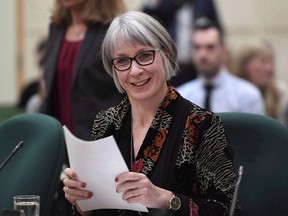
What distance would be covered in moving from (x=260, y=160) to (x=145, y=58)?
24.9 inches

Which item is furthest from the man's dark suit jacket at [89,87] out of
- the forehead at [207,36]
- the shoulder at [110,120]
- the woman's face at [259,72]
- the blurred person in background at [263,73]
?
the woman's face at [259,72]

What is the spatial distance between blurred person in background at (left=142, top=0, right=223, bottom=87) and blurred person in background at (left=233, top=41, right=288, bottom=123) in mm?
344

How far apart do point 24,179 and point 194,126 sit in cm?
87

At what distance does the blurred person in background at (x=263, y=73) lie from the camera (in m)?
6.60

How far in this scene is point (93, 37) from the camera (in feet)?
13.4

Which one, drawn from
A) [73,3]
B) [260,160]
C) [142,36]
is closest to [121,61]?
[142,36]

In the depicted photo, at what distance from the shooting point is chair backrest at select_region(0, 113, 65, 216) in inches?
134

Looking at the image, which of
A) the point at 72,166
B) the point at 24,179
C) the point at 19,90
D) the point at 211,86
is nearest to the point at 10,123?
the point at 24,179

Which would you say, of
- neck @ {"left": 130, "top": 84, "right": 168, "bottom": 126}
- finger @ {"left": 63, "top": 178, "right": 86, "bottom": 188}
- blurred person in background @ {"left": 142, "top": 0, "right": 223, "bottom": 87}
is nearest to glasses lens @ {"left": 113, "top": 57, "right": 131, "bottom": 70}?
neck @ {"left": 130, "top": 84, "right": 168, "bottom": 126}

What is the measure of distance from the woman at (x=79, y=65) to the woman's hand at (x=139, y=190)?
4.54 ft

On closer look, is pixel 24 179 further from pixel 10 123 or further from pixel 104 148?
pixel 104 148

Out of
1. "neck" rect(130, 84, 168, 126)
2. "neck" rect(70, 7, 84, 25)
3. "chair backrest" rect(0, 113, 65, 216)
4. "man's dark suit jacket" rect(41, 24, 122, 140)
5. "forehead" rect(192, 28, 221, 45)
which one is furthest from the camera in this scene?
"forehead" rect(192, 28, 221, 45)

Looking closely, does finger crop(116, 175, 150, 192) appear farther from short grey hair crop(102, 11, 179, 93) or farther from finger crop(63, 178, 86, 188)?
short grey hair crop(102, 11, 179, 93)

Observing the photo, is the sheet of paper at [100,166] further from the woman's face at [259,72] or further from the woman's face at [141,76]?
the woman's face at [259,72]
